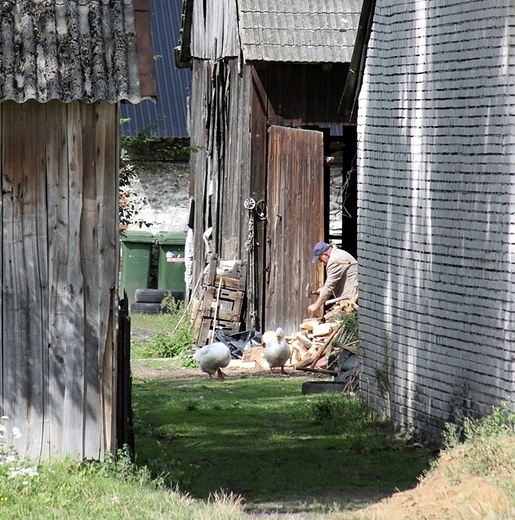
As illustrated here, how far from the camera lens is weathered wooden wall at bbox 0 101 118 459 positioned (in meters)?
8.33

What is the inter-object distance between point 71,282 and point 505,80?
3.78 m

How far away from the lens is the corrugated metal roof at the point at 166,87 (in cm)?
2850

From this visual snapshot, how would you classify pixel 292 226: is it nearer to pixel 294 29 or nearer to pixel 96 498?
pixel 294 29

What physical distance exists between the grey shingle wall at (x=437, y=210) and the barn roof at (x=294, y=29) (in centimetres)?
512

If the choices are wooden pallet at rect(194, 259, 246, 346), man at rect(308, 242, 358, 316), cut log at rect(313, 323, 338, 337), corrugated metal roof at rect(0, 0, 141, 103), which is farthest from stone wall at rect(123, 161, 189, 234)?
corrugated metal roof at rect(0, 0, 141, 103)

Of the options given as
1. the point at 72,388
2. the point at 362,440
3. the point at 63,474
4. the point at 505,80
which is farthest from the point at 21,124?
the point at 362,440

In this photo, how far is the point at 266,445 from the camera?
11.2m

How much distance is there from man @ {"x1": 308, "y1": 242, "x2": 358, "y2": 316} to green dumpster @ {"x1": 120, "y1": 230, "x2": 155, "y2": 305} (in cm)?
917

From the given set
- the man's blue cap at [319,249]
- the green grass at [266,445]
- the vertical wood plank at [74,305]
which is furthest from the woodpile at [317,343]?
the vertical wood plank at [74,305]

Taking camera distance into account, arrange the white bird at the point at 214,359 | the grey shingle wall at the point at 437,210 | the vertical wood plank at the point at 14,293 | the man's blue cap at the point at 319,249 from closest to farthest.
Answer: the vertical wood plank at the point at 14,293 < the grey shingle wall at the point at 437,210 < the white bird at the point at 214,359 < the man's blue cap at the point at 319,249

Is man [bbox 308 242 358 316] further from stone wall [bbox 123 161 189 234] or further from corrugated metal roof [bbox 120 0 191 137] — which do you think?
corrugated metal roof [bbox 120 0 191 137]

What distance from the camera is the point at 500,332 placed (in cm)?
953

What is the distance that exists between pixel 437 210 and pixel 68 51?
4.04 meters

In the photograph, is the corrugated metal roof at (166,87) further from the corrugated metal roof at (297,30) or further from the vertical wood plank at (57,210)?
the vertical wood plank at (57,210)
